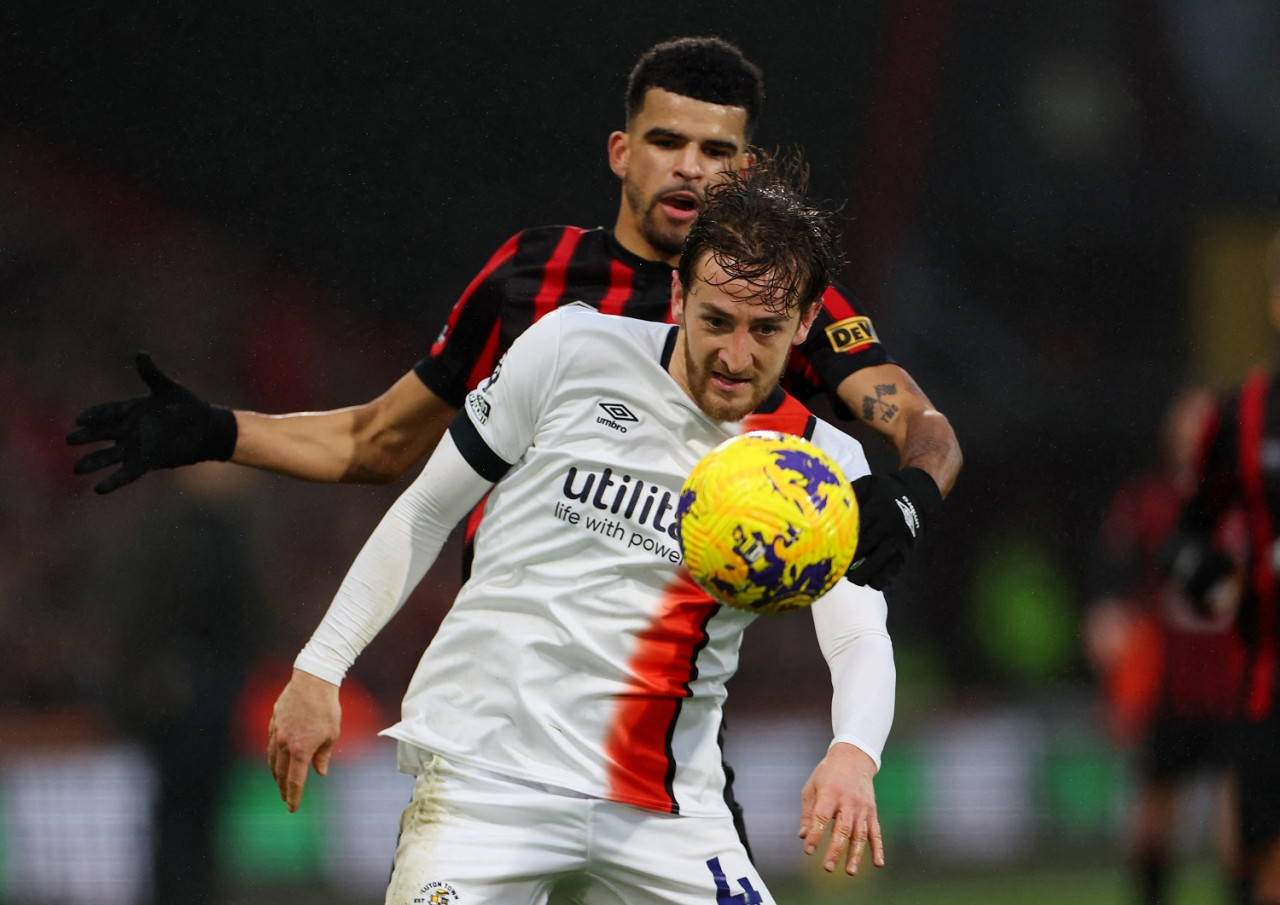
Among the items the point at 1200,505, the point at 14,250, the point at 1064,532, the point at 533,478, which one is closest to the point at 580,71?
the point at 1200,505

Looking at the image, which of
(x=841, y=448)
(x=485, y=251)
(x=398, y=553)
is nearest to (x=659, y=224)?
(x=841, y=448)

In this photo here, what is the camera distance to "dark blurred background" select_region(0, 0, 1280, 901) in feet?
20.1

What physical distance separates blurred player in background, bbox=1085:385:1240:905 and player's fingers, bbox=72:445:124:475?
3.59 m

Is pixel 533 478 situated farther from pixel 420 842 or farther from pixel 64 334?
pixel 64 334

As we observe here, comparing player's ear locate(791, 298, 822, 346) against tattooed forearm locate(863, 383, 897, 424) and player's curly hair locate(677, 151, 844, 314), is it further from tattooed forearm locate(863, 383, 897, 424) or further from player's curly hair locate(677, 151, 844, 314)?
tattooed forearm locate(863, 383, 897, 424)

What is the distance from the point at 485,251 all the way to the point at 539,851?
4884 mm

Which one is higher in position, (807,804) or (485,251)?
(485,251)

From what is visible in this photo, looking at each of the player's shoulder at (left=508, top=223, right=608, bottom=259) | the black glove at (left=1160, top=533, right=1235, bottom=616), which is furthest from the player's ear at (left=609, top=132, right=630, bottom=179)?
the black glove at (left=1160, top=533, right=1235, bottom=616)

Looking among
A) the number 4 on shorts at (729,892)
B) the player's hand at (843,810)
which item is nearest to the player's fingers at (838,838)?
the player's hand at (843,810)

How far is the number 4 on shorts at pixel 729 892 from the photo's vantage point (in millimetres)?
2639

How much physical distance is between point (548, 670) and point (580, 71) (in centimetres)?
377

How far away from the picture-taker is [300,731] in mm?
2691

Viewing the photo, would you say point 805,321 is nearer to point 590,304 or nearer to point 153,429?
point 590,304

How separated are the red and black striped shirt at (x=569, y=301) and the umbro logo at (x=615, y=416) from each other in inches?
23.2
